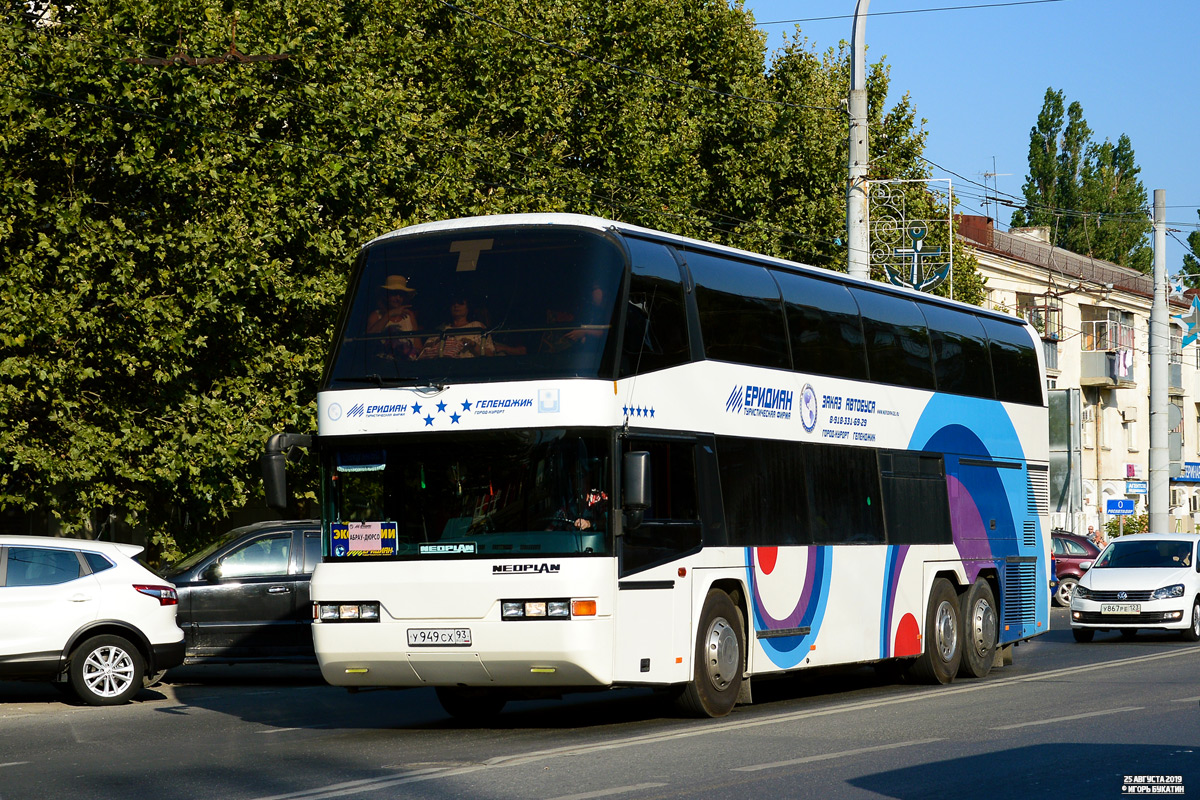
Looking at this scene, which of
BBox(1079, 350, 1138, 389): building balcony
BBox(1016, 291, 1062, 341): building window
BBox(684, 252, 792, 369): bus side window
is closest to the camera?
BBox(684, 252, 792, 369): bus side window

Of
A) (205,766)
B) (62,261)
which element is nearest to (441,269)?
(205,766)

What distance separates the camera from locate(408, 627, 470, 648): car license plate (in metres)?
11.8

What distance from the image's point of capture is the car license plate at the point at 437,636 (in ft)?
38.7

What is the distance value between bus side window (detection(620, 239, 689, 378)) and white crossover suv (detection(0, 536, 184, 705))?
634 centimetres

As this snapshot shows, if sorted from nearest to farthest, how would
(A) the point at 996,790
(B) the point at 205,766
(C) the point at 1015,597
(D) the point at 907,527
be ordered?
(A) the point at 996,790, (B) the point at 205,766, (D) the point at 907,527, (C) the point at 1015,597

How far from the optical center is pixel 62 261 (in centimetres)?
1948

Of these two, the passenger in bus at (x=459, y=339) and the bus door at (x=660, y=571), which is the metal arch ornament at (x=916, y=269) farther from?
the passenger in bus at (x=459, y=339)

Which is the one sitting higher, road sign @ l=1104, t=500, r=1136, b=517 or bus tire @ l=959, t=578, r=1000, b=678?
road sign @ l=1104, t=500, r=1136, b=517

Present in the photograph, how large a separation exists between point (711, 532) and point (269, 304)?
11002 millimetres

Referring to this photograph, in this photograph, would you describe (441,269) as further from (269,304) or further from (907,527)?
(269,304)

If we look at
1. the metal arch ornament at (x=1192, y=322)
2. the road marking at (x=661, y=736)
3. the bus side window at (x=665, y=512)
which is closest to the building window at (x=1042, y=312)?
the metal arch ornament at (x=1192, y=322)

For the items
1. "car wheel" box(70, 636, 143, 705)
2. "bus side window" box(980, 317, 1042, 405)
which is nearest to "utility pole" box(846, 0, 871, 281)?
"bus side window" box(980, 317, 1042, 405)

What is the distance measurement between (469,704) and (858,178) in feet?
38.4

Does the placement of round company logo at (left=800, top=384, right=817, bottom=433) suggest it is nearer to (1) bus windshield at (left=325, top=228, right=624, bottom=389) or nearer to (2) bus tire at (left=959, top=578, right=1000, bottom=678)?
(1) bus windshield at (left=325, top=228, right=624, bottom=389)
